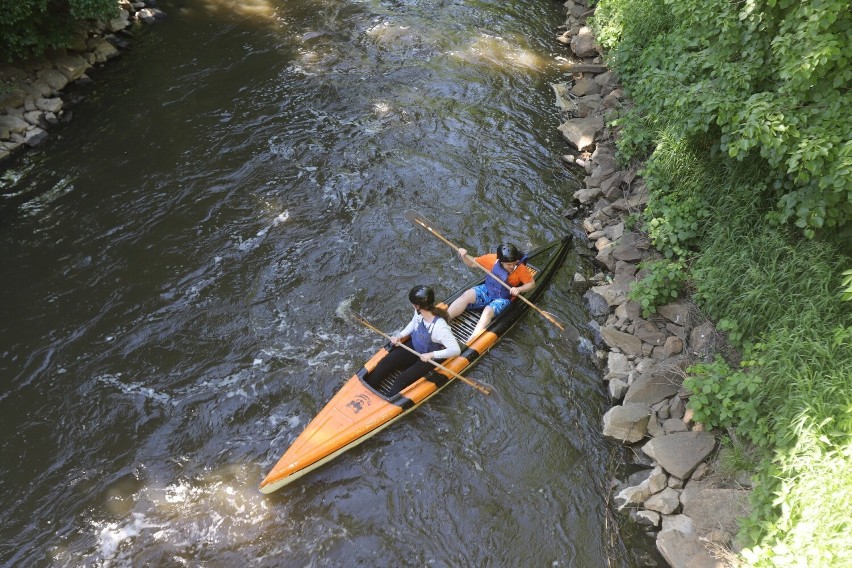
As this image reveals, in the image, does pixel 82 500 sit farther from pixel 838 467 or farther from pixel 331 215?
pixel 838 467

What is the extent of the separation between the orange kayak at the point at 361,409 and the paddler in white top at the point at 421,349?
85mm

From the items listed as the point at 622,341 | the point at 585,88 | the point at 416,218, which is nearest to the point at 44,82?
the point at 416,218

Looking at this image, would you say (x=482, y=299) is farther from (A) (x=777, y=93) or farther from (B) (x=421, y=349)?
(A) (x=777, y=93)

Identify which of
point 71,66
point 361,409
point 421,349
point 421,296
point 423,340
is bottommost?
point 361,409

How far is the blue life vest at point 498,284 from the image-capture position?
286 inches

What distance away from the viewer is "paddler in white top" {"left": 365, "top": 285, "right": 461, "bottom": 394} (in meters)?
6.34

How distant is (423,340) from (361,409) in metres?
1.06

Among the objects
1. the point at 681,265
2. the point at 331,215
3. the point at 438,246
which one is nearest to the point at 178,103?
the point at 331,215

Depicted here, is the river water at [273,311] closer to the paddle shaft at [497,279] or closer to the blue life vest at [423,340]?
the paddle shaft at [497,279]

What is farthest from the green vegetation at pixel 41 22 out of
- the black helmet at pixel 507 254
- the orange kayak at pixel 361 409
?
the black helmet at pixel 507 254

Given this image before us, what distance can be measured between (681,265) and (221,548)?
603 cm

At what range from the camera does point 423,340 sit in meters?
6.44

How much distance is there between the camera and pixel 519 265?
23.9 ft

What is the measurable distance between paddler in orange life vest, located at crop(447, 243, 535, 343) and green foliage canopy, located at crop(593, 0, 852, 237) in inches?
103
